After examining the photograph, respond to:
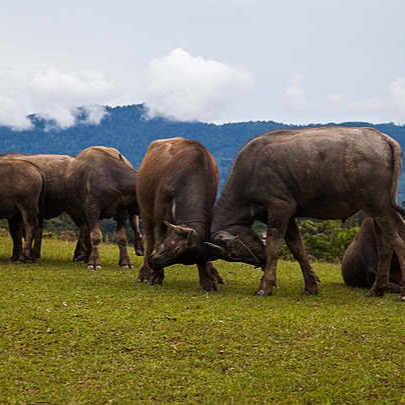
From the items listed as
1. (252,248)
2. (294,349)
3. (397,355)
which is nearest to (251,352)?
(294,349)

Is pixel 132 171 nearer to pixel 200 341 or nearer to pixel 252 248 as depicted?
pixel 252 248

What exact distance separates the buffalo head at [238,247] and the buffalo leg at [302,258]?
72 cm

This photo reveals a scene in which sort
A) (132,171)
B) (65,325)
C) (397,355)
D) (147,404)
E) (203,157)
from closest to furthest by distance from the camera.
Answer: (147,404), (397,355), (65,325), (203,157), (132,171)

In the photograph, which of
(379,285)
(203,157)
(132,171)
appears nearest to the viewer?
(379,285)

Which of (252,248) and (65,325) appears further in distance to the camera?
(252,248)

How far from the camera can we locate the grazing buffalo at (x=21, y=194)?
15195 millimetres

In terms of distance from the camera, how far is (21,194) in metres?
15.3

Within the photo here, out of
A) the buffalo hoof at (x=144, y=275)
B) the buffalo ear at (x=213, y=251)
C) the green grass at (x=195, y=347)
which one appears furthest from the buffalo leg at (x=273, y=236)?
the buffalo hoof at (x=144, y=275)

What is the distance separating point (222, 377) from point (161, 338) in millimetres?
1378

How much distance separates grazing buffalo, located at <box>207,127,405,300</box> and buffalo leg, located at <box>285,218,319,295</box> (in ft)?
0.06

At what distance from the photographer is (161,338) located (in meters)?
8.23

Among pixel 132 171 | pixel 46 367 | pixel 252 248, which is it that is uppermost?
pixel 132 171

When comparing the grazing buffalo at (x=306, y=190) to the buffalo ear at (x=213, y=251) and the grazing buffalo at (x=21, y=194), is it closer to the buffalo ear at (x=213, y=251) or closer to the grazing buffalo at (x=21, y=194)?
the buffalo ear at (x=213, y=251)

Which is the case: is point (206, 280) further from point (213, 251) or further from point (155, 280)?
point (155, 280)
